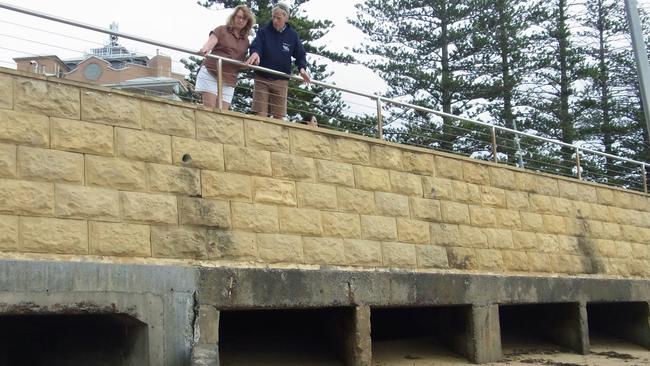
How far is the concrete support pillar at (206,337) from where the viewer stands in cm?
660

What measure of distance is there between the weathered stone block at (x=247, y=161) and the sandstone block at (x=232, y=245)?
0.65 metres

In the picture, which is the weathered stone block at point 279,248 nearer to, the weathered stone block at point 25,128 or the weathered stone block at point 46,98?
the weathered stone block at point 46,98

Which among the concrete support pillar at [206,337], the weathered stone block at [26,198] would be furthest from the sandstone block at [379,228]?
the weathered stone block at [26,198]

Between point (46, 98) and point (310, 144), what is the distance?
2.96 meters

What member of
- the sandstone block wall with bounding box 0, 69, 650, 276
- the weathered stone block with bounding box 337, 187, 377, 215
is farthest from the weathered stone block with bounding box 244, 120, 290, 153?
the weathered stone block with bounding box 337, 187, 377, 215

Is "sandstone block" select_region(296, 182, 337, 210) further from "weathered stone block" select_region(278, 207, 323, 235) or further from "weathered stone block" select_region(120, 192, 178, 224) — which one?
"weathered stone block" select_region(120, 192, 178, 224)

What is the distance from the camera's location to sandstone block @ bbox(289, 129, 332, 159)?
26.8ft

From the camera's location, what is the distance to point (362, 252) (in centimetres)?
850

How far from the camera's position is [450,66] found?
27031mm

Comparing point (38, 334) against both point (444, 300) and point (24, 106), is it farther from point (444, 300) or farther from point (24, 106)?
point (444, 300)

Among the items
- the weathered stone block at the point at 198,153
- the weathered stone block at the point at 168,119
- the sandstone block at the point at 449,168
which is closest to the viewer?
the weathered stone block at the point at 168,119

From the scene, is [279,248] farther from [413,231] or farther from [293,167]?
[413,231]

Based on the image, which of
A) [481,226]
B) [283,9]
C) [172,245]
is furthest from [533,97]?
[172,245]

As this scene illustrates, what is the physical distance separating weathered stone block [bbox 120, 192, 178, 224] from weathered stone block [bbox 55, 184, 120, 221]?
9cm
